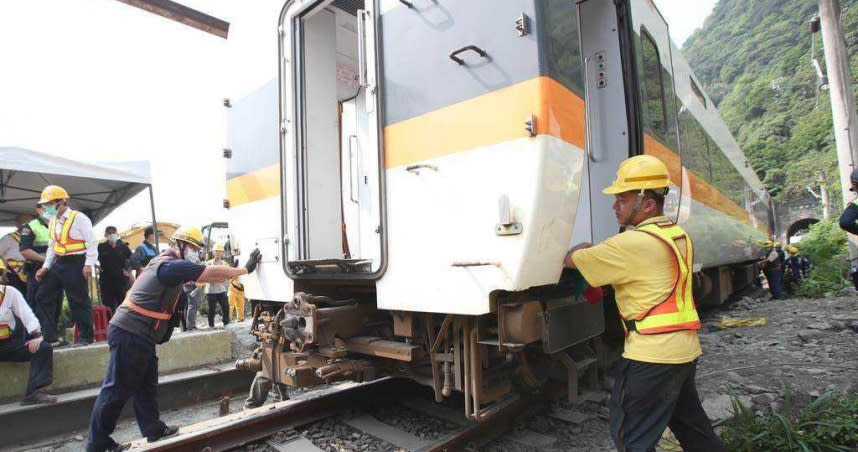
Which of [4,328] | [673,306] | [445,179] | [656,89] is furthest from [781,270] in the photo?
[4,328]

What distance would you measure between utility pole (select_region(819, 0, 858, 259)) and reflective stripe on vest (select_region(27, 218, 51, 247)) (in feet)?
46.0

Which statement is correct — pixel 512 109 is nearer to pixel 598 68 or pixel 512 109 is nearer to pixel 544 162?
pixel 544 162

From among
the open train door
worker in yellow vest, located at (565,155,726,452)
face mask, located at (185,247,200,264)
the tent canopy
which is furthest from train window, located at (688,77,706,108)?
the tent canopy

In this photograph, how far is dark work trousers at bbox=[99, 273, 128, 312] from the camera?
6.90m

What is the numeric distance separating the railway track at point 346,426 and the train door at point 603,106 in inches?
57.1

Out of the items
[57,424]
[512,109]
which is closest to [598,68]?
[512,109]

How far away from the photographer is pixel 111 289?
6926mm

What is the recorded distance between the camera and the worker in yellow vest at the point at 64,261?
5.22 m

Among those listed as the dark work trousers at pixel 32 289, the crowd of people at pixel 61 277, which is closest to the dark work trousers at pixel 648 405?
the crowd of people at pixel 61 277

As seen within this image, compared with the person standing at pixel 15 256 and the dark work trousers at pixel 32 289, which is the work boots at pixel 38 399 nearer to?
the dark work trousers at pixel 32 289

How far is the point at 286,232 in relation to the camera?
3.38 metres

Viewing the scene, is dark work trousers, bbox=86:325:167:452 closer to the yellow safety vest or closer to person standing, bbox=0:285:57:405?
person standing, bbox=0:285:57:405

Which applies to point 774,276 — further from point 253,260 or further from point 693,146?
point 253,260

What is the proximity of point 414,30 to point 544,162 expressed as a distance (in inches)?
47.8
